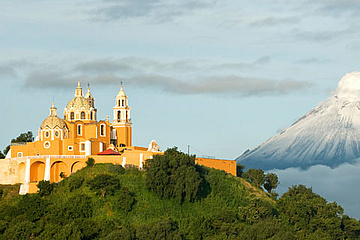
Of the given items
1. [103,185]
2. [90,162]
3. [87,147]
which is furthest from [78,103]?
[103,185]

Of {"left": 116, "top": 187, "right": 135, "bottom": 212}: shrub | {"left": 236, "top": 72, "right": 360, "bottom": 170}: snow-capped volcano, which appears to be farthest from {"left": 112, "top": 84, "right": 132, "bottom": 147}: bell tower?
{"left": 236, "top": 72, "right": 360, "bottom": 170}: snow-capped volcano

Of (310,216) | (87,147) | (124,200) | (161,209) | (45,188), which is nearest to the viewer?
(124,200)

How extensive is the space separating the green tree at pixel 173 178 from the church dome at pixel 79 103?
1261cm

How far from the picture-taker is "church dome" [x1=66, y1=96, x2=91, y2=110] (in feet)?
281

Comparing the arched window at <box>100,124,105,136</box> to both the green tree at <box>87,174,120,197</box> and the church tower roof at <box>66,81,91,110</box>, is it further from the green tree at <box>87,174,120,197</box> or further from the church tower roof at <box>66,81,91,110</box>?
the green tree at <box>87,174,120,197</box>

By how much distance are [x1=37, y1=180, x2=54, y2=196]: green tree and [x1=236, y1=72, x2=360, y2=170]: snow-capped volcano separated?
98035 mm

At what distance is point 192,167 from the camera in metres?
76.8

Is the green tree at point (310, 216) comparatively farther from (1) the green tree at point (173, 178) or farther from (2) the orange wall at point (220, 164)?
(1) the green tree at point (173, 178)

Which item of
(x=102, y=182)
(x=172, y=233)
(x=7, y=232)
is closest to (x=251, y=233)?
(x=172, y=233)

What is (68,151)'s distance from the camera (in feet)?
266

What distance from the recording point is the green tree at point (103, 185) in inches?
2936

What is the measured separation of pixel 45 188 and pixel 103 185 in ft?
19.9

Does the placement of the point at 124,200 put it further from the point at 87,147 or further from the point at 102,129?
the point at 102,129

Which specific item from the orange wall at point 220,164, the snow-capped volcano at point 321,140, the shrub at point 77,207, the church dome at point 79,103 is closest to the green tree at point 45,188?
the shrub at point 77,207
